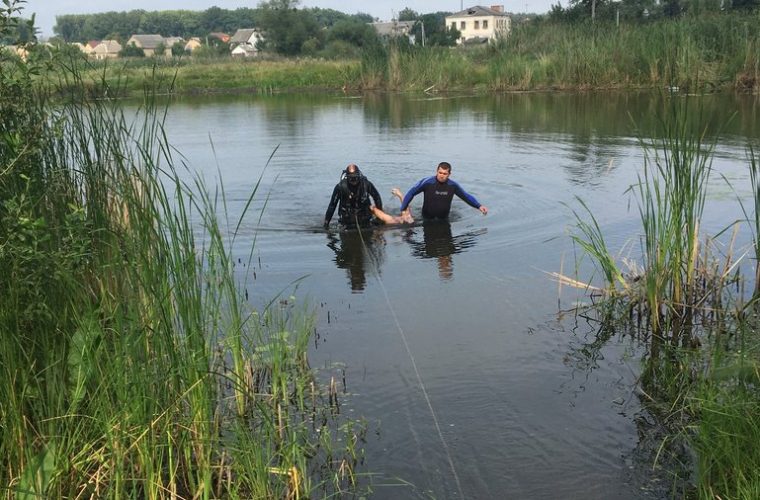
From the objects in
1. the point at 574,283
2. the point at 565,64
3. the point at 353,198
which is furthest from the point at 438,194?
the point at 565,64

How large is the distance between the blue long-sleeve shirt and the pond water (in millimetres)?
410

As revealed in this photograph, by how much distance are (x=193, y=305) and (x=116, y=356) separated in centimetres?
56

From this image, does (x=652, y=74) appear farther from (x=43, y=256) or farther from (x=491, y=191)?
(x=43, y=256)

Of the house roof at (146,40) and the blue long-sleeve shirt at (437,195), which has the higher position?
the house roof at (146,40)

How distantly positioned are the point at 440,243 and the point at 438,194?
1.25 meters

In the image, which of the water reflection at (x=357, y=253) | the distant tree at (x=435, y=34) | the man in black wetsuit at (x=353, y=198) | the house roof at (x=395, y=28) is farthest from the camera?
the distant tree at (x=435, y=34)

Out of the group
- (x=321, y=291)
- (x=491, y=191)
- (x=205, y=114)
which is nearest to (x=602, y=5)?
(x=205, y=114)

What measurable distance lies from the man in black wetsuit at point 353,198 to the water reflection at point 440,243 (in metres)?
0.74

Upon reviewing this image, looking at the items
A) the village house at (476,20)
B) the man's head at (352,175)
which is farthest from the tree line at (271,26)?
the village house at (476,20)

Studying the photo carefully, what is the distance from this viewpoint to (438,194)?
1252cm

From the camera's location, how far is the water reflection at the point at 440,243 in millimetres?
10344

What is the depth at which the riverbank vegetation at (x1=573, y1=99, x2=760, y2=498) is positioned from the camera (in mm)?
4301

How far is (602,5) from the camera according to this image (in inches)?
1860

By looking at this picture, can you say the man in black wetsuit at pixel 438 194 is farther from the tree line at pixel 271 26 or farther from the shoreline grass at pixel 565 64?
the shoreline grass at pixel 565 64
